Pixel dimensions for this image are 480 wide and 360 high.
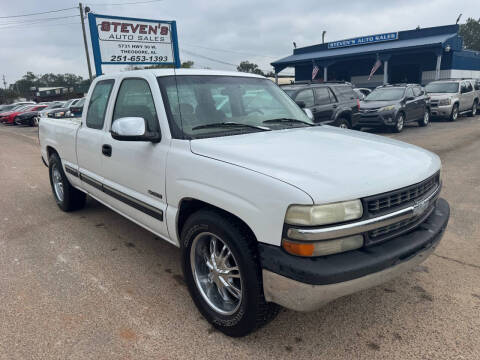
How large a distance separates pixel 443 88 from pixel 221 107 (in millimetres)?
16256

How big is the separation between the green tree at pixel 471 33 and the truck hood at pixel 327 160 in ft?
253

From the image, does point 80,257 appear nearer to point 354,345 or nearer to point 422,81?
point 354,345

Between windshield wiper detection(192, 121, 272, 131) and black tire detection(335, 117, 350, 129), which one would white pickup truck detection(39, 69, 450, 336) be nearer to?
windshield wiper detection(192, 121, 272, 131)

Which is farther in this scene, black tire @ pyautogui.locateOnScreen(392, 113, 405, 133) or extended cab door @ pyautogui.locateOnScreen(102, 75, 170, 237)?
black tire @ pyautogui.locateOnScreen(392, 113, 405, 133)

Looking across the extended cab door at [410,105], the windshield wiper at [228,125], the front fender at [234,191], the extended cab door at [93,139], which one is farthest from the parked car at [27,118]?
the front fender at [234,191]

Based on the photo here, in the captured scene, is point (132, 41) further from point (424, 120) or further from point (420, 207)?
point (420, 207)

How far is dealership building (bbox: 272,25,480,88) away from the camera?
27078mm

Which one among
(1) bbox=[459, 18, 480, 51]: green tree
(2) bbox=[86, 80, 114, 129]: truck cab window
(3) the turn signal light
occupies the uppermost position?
(1) bbox=[459, 18, 480, 51]: green tree

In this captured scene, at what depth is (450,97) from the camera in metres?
15.8

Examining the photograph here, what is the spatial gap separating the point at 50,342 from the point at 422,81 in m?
33.0

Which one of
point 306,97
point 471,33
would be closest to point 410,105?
point 306,97

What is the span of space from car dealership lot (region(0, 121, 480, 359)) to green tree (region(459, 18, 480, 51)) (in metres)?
76.3

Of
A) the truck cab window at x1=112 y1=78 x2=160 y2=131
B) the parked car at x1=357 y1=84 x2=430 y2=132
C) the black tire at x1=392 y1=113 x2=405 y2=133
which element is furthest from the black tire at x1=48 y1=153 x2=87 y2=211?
the black tire at x1=392 y1=113 x2=405 y2=133

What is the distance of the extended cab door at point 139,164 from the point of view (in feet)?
9.89
